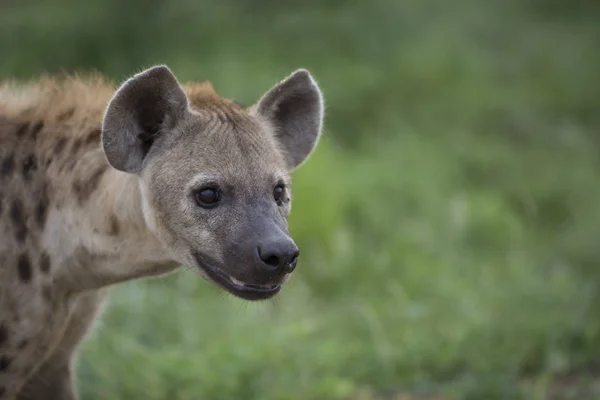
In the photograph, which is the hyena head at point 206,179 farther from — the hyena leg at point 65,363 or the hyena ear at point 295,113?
the hyena leg at point 65,363

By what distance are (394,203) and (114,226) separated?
349 cm

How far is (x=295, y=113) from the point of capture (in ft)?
11.6

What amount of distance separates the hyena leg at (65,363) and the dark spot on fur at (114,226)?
28cm

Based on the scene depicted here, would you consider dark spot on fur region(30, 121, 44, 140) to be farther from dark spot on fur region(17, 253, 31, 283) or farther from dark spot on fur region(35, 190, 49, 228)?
dark spot on fur region(17, 253, 31, 283)

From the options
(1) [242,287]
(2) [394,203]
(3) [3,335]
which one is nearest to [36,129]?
(3) [3,335]

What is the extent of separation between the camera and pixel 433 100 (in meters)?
7.94

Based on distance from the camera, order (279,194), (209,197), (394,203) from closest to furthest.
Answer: (209,197), (279,194), (394,203)

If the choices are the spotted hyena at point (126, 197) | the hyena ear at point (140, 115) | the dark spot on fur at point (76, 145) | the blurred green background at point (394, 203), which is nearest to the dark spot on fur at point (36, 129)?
the spotted hyena at point (126, 197)

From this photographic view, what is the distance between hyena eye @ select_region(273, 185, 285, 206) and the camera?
3148 mm

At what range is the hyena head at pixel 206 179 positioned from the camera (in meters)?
2.98

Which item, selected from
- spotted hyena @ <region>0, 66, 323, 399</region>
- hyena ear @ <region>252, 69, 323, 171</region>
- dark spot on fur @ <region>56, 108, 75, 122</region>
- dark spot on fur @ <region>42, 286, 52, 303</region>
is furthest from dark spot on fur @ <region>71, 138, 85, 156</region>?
hyena ear @ <region>252, 69, 323, 171</region>

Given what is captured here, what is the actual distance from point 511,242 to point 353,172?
3.42ft

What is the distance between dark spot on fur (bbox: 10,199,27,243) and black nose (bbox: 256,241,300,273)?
0.75 meters

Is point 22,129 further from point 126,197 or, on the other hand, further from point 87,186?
point 126,197
